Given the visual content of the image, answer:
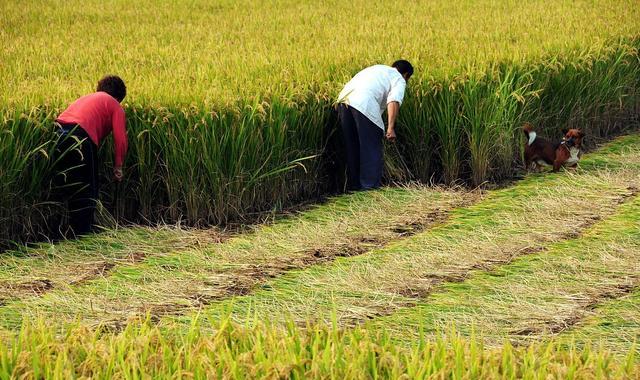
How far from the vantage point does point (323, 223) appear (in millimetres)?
8406

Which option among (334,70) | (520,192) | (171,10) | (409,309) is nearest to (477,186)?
(520,192)

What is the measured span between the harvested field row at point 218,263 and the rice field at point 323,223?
0.9 inches

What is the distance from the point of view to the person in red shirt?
799cm

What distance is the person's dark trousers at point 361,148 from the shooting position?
9.20 m

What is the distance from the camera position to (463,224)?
27.2ft

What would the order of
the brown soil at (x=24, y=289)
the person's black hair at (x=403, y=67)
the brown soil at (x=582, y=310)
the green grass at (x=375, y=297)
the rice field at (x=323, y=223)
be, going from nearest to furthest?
the green grass at (x=375, y=297)
the rice field at (x=323, y=223)
the brown soil at (x=582, y=310)
the brown soil at (x=24, y=289)
the person's black hair at (x=403, y=67)

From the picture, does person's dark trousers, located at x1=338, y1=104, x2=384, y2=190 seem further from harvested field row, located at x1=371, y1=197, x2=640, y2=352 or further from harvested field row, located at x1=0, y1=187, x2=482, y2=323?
harvested field row, located at x1=371, y1=197, x2=640, y2=352

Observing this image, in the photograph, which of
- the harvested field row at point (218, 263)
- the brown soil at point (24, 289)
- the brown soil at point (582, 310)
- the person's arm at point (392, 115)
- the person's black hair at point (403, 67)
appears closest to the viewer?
the brown soil at point (582, 310)

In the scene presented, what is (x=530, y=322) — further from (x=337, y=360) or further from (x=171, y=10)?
(x=171, y=10)

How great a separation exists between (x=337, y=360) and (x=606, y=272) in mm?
3682

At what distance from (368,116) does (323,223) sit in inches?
46.4

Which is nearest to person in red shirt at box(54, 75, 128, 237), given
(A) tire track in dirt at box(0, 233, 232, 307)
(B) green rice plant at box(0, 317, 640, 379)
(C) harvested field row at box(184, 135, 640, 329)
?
(A) tire track in dirt at box(0, 233, 232, 307)

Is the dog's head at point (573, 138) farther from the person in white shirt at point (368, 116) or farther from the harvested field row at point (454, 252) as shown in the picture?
the person in white shirt at point (368, 116)

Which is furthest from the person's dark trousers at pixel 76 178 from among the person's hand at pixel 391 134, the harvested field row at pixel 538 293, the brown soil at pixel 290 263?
the harvested field row at pixel 538 293
